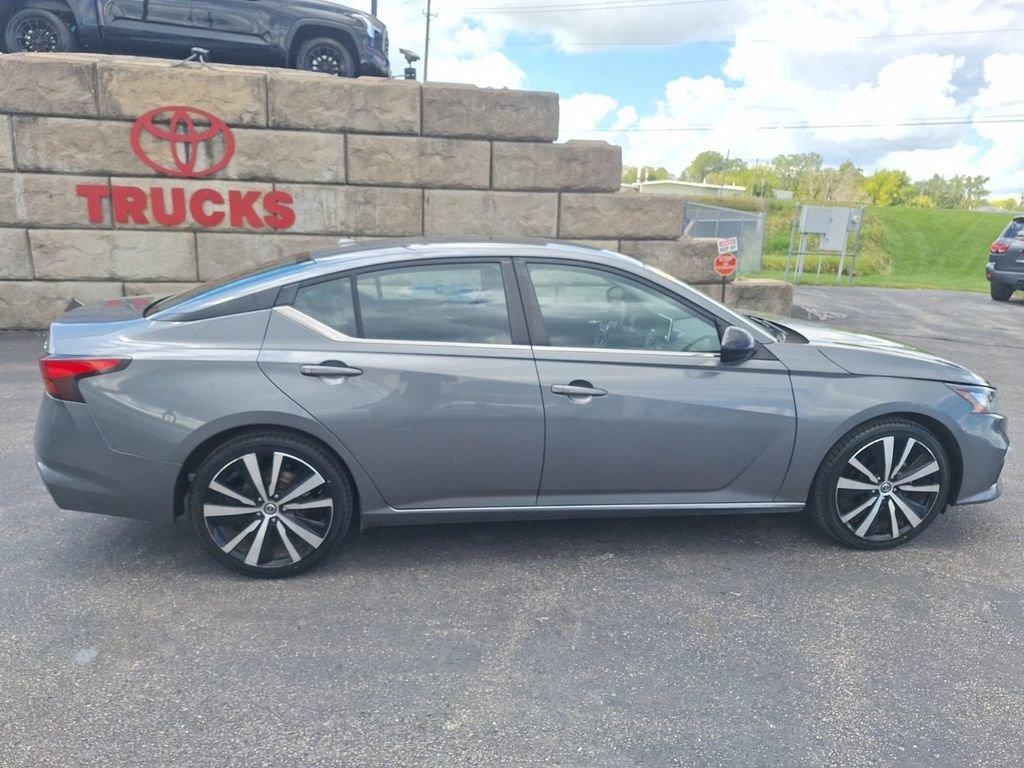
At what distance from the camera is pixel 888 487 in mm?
3818

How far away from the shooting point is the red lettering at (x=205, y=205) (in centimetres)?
888

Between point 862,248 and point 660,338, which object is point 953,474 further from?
Answer: point 862,248

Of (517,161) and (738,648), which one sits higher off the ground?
(517,161)

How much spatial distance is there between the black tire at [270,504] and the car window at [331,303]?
0.54 meters

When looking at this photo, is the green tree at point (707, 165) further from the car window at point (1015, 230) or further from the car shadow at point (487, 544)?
the car shadow at point (487, 544)

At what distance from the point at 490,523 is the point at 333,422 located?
3.89 feet

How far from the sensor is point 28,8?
30.6ft

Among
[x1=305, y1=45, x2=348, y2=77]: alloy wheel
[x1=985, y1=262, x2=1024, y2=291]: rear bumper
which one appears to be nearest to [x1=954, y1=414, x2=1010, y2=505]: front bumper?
[x1=305, y1=45, x2=348, y2=77]: alloy wheel

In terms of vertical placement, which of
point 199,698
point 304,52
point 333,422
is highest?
point 304,52

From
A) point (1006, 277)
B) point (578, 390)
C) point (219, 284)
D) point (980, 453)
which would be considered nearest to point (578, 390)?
point (578, 390)

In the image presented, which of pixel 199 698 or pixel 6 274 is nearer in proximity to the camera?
pixel 199 698

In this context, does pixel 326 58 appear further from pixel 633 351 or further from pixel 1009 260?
pixel 1009 260

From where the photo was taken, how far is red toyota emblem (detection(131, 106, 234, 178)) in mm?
8602

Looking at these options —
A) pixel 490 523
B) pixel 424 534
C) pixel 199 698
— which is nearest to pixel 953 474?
pixel 490 523
